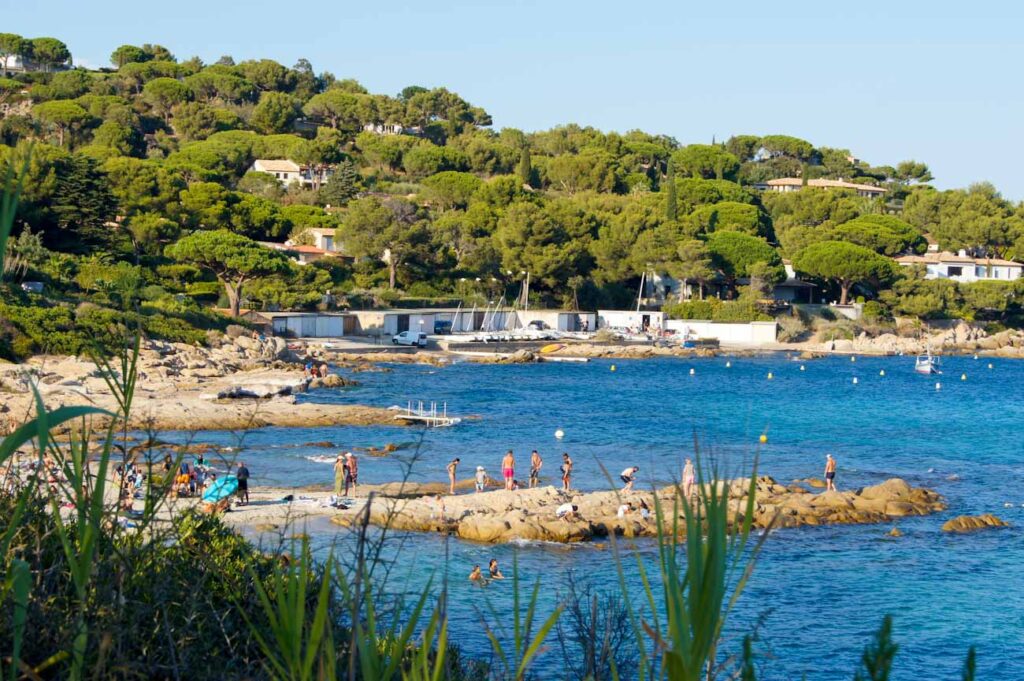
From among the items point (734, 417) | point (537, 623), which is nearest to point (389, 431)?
point (734, 417)

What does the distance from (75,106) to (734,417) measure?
59858mm

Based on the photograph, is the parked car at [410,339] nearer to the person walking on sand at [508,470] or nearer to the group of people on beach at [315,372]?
the group of people on beach at [315,372]

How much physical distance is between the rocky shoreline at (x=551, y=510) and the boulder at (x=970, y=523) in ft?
3.01

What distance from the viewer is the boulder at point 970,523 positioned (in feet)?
60.9

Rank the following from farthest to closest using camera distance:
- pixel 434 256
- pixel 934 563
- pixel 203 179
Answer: pixel 203 179, pixel 434 256, pixel 934 563

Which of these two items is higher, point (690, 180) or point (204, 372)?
point (690, 180)

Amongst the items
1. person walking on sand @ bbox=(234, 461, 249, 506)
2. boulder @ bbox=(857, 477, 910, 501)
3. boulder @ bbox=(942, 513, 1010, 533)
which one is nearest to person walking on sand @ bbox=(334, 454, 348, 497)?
person walking on sand @ bbox=(234, 461, 249, 506)

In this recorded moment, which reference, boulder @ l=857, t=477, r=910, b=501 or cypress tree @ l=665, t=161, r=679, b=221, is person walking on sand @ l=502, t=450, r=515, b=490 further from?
cypress tree @ l=665, t=161, r=679, b=221

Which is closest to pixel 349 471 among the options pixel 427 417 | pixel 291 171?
pixel 427 417

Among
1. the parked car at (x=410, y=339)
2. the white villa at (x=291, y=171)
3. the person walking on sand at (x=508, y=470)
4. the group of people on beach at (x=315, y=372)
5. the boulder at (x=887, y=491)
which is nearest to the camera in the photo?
the person walking on sand at (x=508, y=470)

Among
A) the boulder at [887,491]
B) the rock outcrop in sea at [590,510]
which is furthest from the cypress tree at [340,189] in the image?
the boulder at [887,491]

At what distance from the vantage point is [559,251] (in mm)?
56031

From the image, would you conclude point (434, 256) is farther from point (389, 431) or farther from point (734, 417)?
point (389, 431)

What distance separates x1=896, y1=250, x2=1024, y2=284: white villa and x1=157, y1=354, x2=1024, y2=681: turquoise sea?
13220 millimetres
